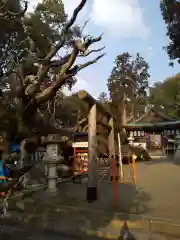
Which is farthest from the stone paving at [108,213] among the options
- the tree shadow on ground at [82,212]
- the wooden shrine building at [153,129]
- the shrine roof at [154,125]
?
the wooden shrine building at [153,129]

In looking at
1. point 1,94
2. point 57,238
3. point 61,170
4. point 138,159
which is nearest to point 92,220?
point 57,238

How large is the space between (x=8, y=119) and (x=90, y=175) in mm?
4804

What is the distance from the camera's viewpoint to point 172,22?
15102 millimetres

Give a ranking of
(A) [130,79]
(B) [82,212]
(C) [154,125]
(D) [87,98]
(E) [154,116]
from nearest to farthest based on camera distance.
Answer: (B) [82,212] → (D) [87,98] → (C) [154,125] → (E) [154,116] → (A) [130,79]

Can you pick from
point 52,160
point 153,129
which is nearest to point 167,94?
point 153,129

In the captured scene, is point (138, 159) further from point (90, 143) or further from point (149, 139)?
point (90, 143)

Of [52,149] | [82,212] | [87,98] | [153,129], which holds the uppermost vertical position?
[153,129]

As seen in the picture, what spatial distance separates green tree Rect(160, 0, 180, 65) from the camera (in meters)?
14.4

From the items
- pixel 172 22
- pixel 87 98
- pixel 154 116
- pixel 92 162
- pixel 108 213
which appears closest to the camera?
pixel 108 213

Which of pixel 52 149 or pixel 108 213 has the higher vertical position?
pixel 52 149

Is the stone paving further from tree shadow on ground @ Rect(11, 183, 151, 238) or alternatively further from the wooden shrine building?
the wooden shrine building

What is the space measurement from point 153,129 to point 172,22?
11765 millimetres

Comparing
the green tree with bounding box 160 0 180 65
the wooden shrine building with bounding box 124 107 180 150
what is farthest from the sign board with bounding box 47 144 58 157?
the wooden shrine building with bounding box 124 107 180 150

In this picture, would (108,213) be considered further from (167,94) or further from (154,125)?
(167,94)
